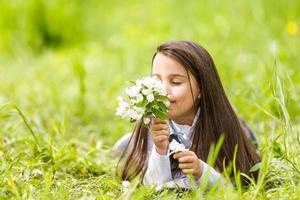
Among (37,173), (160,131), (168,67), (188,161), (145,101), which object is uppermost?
(168,67)

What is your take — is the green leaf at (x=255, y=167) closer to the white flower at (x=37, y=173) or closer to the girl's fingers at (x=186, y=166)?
the girl's fingers at (x=186, y=166)

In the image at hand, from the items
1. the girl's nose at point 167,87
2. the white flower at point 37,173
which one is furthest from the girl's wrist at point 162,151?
the white flower at point 37,173

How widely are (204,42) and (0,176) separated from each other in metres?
3.39

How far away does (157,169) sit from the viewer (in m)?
3.03

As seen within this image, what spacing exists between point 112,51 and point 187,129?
12.1 feet

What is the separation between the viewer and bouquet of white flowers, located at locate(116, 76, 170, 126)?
2732 mm

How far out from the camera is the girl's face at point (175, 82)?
3.03m

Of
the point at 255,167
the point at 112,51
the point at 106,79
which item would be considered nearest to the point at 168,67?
the point at 255,167

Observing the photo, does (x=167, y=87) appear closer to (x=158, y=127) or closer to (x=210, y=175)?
(x=158, y=127)

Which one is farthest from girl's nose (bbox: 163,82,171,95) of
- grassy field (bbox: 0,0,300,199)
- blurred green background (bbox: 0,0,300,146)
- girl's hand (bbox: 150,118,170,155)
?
blurred green background (bbox: 0,0,300,146)

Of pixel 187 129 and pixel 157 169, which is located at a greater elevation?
pixel 187 129

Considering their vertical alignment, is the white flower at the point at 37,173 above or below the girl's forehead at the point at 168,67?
below

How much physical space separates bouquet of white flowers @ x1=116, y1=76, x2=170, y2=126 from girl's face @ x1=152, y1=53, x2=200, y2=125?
22 cm

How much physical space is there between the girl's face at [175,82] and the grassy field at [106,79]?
358 mm
